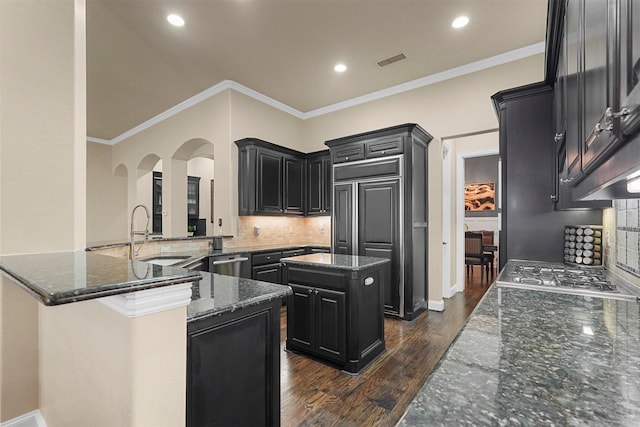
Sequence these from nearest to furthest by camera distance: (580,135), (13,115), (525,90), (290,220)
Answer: (580,135) < (13,115) < (525,90) < (290,220)

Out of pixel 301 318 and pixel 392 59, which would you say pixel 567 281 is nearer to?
pixel 301 318

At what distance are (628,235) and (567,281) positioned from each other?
1.18ft

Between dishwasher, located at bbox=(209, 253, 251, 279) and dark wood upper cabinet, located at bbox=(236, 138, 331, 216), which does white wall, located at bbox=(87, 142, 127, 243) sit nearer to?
dark wood upper cabinet, located at bbox=(236, 138, 331, 216)

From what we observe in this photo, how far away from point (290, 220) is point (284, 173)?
3.08ft

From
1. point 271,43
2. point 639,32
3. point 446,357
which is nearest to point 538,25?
point 271,43

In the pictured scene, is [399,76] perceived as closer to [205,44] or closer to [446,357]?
[205,44]

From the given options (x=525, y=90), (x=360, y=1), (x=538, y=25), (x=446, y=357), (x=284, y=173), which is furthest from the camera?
(x=284, y=173)

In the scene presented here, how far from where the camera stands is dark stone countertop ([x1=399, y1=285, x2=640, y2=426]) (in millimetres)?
518

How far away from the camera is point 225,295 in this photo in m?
1.39

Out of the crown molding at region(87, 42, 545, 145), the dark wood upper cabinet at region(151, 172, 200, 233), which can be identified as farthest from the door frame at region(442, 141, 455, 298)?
the dark wood upper cabinet at region(151, 172, 200, 233)

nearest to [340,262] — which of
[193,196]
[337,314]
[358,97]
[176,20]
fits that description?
[337,314]

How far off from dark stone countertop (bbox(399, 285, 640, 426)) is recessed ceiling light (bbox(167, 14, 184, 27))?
3.72 metres

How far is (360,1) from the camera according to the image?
9.46 feet

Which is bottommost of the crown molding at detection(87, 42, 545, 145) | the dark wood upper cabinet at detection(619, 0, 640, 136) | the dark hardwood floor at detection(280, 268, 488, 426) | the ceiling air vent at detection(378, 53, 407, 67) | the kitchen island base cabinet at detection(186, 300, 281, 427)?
the dark hardwood floor at detection(280, 268, 488, 426)
